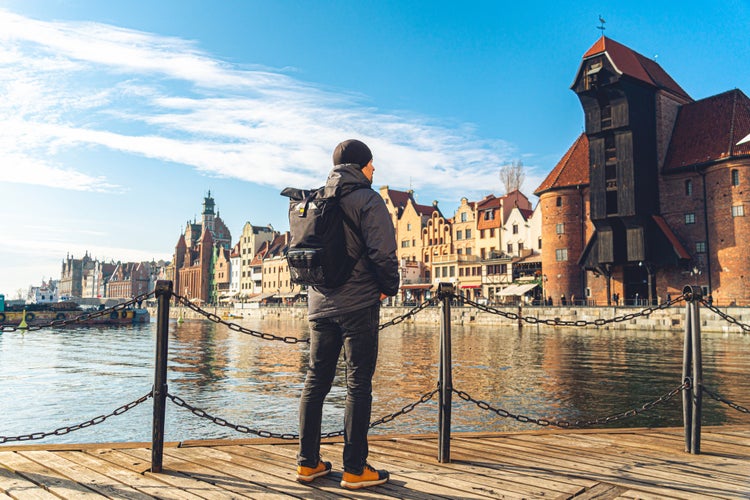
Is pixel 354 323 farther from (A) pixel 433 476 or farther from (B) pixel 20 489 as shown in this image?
(B) pixel 20 489

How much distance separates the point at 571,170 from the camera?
2052 inches

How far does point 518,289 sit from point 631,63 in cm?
2234

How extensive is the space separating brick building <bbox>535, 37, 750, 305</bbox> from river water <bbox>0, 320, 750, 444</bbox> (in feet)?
62.2

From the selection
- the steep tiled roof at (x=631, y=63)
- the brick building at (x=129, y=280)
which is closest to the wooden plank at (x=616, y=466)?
the steep tiled roof at (x=631, y=63)

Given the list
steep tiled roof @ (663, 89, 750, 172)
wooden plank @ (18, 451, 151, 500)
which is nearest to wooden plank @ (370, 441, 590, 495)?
wooden plank @ (18, 451, 151, 500)

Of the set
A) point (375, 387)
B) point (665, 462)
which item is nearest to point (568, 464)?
point (665, 462)

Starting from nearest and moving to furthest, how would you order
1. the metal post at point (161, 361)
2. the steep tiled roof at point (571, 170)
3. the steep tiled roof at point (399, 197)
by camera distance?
the metal post at point (161, 361), the steep tiled roof at point (571, 170), the steep tiled roof at point (399, 197)

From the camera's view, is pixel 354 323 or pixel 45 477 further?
pixel 45 477

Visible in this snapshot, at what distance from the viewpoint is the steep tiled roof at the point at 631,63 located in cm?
4475

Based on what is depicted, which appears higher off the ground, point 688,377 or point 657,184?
point 657,184

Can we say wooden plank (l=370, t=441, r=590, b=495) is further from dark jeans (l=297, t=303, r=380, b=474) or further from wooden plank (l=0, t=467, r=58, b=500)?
wooden plank (l=0, t=467, r=58, b=500)

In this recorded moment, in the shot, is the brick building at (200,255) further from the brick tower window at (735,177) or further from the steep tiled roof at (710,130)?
A: the brick tower window at (735,177)

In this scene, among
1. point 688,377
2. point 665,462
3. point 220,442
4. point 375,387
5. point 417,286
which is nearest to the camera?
point 665,462

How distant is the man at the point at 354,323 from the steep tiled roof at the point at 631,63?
45276 millimetres
